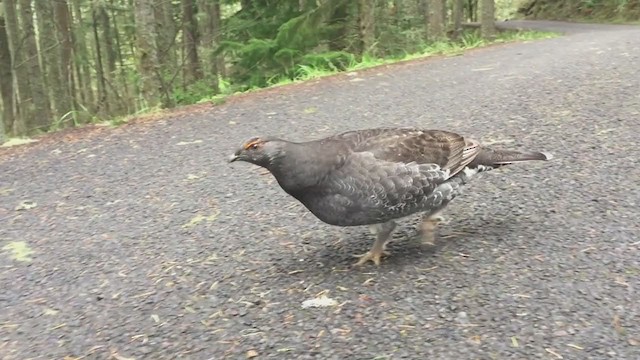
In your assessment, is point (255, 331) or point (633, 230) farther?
point (633, 230)

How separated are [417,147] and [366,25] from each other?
34.4 ft

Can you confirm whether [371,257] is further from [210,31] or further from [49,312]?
[210,31]

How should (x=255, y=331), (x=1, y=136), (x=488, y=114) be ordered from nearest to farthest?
(x=255, y=331), (x=488, y=114), (x=1, y=136)

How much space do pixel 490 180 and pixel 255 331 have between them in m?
2.60

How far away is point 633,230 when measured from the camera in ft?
12.1

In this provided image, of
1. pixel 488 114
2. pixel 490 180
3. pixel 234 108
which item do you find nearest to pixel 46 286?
pixel 490 180

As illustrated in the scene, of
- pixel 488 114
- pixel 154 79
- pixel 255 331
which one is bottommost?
pixel 255 331

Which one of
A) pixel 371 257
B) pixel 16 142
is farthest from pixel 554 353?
pixel 16 142

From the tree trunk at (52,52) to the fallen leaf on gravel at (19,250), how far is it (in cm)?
1128

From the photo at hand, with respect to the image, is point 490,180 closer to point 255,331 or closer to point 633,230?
point 633,230

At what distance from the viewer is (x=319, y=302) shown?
3.24 m

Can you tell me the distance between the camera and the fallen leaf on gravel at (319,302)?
3.21 meters

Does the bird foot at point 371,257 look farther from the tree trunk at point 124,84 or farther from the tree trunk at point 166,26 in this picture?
the tree trunk at point 166,26

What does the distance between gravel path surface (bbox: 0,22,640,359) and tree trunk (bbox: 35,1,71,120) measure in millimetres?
9313
